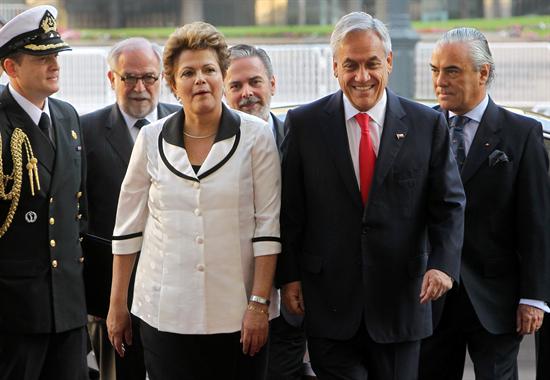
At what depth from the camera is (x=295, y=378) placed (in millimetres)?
5379

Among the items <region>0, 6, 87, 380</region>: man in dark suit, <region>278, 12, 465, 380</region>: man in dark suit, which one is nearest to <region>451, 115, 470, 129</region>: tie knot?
<region>278, 12, 465, 380</region>: man in dark suit

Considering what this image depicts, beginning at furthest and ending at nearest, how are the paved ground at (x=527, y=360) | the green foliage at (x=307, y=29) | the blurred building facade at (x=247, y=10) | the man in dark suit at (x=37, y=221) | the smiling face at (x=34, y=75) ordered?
the blurred building facade at (x=247, y=10) → the green foliage at (x=307, y=29) → the paved ground at (x=527, y=360) → the smiling face at (x=34, y=75) → the man in dark suit at (x=37, y=221)

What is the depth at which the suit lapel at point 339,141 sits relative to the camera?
4191mm

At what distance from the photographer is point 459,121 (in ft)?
16.1

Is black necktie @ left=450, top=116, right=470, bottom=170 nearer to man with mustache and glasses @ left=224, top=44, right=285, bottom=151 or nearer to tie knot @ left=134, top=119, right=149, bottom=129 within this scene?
man with mustache and glasses @ left=224, top=44, right=285, bottom=151

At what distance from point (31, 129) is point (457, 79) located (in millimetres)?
1767

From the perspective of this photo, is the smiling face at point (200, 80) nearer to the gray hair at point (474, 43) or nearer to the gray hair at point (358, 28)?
the gray hair at point (358, 28)

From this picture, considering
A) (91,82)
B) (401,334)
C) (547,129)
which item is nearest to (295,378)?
(401,334)

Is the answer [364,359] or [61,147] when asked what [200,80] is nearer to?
[61,147]

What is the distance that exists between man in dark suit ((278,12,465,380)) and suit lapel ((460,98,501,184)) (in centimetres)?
49

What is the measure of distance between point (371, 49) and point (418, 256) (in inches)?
30.4

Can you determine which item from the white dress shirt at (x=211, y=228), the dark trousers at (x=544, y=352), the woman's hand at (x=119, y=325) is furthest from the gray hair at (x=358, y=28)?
the dark trousers at (x=544, y=352)

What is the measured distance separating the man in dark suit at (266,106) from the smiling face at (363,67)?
3.36ft

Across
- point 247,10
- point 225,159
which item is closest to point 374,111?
point 225,159
